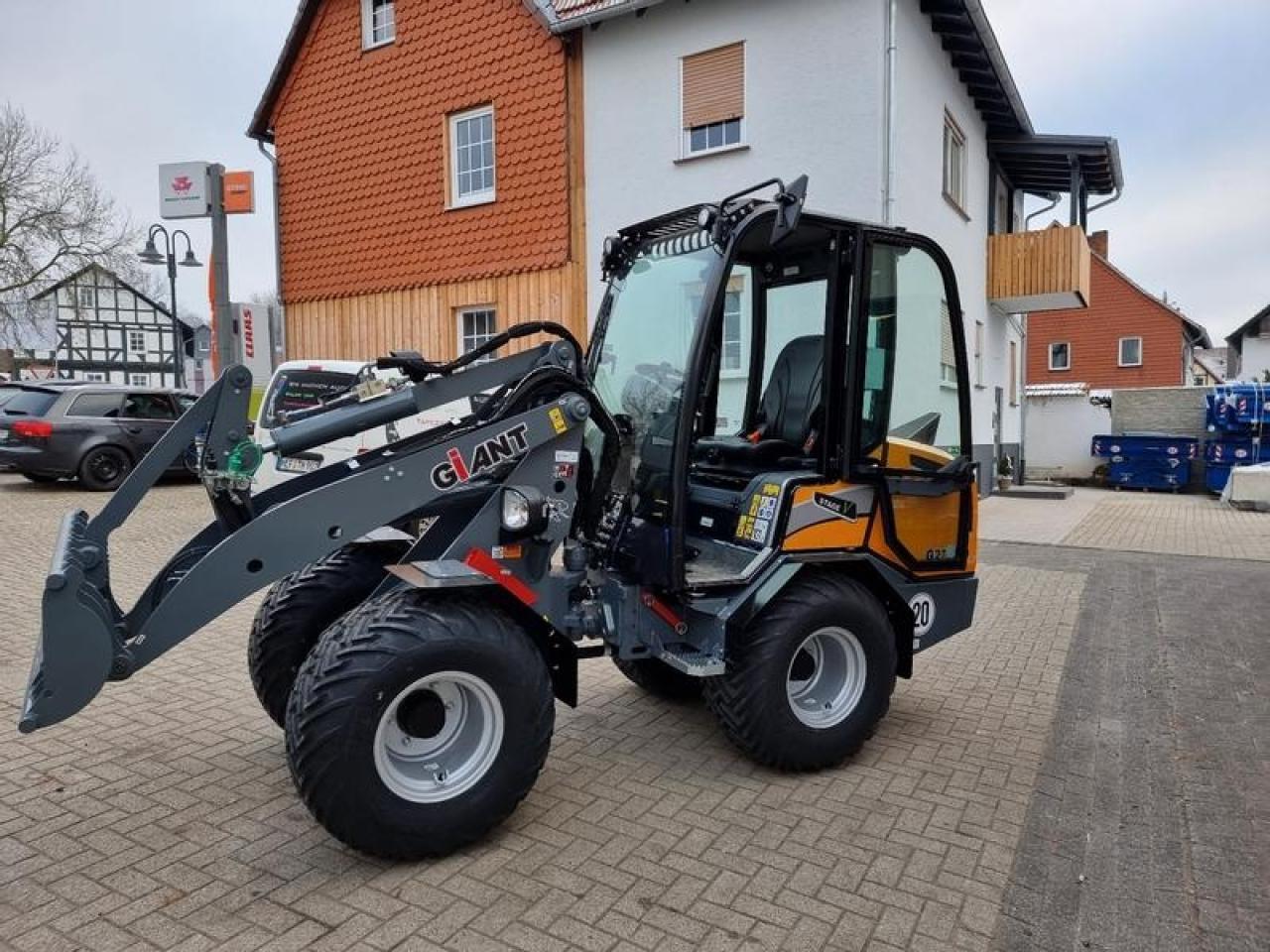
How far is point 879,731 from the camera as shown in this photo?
4.41m

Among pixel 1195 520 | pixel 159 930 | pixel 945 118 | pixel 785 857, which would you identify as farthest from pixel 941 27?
pixel 159 930

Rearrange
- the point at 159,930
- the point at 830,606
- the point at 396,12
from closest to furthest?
1. the point at 159,930
2. the point at 830,606
3. the point at 396,12

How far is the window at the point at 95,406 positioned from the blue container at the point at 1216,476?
1968 cm

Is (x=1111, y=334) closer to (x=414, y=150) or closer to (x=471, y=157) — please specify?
(x=471, y=157)

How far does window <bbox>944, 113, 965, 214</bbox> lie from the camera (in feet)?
42.8

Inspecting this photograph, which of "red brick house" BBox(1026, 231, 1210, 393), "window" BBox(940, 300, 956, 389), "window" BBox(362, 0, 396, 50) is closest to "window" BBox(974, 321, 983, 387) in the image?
"window" BBox(362, 0, 396, 50)

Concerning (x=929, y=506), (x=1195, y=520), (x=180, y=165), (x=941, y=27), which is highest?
(x=941, y=27)

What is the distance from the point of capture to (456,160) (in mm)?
14070

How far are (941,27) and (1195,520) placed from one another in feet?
25.9

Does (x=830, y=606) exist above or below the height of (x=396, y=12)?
below

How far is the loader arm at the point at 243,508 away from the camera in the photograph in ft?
9.07

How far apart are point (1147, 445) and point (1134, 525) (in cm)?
718

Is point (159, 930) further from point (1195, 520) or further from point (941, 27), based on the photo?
point (1195, 520)

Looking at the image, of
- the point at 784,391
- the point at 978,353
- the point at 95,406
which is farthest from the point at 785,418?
the point at 95,406
